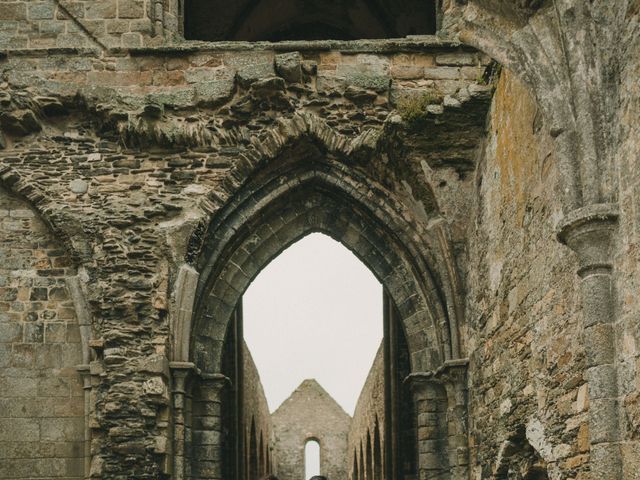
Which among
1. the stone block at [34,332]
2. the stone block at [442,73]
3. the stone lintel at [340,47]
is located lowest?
the stone block at [34,332]

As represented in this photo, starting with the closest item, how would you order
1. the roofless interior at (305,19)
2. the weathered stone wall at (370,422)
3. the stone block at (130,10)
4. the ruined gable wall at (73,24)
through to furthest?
the ruined gable wall at (73,24) < the stone block at (130,10) < the roofless interior at (305,19) < the weathered stone wall at (370,422)

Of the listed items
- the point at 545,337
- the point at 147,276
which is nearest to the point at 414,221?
the point at 147,276

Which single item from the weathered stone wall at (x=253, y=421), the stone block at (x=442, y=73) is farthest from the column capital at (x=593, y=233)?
the weathered stone wall at (x=253, y=421)

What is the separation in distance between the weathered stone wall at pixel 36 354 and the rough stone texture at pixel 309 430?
18995 mm

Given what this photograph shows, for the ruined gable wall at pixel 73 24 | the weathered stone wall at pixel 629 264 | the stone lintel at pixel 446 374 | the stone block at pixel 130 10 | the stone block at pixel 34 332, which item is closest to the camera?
the weathered stone wall at pixel 629 264

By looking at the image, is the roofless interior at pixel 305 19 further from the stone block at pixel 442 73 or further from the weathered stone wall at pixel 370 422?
the weathered stone wall at pixel 370 422

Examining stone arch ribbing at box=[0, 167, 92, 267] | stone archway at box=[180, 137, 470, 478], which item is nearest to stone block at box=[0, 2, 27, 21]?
stone arch ribbing at box=[0, 167, 92, 267]

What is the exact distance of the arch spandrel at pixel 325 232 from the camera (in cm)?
907

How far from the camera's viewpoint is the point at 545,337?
20.7 ft

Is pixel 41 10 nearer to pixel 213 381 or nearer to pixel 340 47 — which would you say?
pixel 340 47

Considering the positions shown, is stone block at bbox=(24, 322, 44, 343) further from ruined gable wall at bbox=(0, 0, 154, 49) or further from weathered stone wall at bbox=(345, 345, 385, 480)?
weathered stone wall at bbox=(345, 345, 385, 480)

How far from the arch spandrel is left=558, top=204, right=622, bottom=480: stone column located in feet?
12.3

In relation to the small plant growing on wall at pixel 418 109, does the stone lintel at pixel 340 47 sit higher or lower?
higher

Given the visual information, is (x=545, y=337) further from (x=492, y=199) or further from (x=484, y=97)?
(x=484, y=97)
